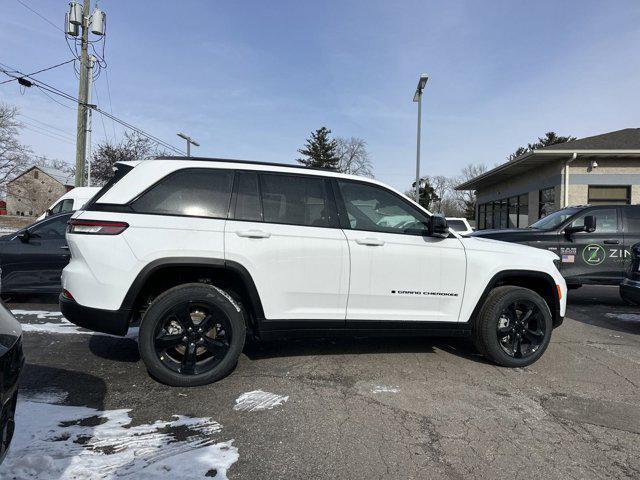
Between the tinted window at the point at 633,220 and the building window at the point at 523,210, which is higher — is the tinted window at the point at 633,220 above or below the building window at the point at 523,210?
below

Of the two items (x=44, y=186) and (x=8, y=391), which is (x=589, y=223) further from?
(x=44, y=186)

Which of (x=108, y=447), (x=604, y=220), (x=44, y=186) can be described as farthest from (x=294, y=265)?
(x=44, y=186)

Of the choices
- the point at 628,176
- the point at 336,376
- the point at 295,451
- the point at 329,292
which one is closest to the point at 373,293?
the point at 329,292

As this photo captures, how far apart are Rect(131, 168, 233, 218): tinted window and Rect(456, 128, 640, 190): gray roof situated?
14.6m

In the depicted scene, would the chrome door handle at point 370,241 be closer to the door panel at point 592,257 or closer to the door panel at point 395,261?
the door panel at point 395,261

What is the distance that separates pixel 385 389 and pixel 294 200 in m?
1.83

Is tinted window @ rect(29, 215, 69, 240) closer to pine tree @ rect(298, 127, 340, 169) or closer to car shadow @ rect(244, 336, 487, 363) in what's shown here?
car shadow @ rect(244, 336, 487, 363)

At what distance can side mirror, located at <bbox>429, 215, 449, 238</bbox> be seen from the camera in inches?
163

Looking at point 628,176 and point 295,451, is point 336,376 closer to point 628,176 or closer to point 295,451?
point 295,451

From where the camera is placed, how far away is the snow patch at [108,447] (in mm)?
2468

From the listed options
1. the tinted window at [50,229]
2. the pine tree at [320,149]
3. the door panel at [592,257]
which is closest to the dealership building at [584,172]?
the door panel at [592,257]

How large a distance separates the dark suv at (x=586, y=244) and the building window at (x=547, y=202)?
9045 millimetres

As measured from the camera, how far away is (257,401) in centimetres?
350

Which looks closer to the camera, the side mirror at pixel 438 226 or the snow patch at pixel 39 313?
the side mirror at pixel 438 226
